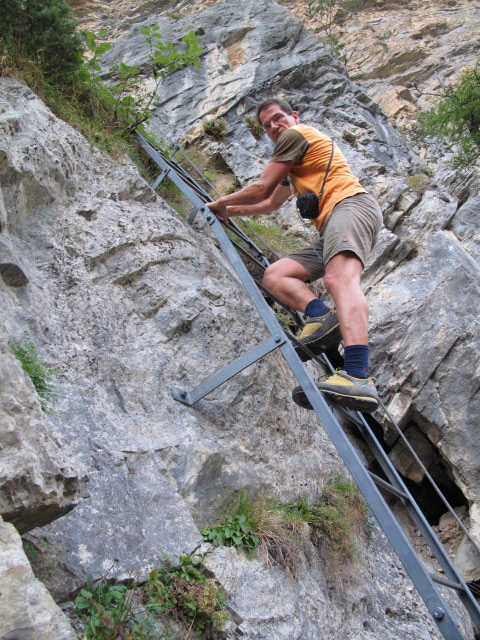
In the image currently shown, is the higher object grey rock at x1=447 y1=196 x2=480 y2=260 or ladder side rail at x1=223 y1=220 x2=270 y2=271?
ladder side rail at x1=223 y1=220 x2=270 y2=271

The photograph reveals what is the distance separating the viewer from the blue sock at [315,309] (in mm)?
3820

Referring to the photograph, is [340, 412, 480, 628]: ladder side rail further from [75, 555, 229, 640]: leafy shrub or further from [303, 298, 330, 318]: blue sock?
[75, 555, 229, 640]: leafy shrub

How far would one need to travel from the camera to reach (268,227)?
782cm

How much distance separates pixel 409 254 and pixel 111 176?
4277 millimetres

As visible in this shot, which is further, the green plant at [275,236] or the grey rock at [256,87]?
the grey rock at [256,87]

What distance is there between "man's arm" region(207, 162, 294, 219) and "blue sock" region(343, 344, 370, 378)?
1.60 meters

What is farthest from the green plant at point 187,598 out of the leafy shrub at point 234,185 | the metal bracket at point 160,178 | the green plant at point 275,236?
the leafy shrub at point 234,185

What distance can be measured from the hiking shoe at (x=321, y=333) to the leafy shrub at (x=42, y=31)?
427cm

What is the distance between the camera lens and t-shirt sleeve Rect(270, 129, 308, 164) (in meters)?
4.03

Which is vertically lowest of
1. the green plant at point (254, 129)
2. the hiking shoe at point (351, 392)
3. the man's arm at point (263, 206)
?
the hiking shoe at point (351, 392)

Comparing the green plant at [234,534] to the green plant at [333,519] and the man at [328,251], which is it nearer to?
the green plant at [333,519]

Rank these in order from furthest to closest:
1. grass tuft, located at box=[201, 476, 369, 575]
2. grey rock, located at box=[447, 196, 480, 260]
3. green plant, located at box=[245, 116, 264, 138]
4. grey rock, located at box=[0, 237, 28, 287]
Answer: green plant, located at box=[245, 116, 264, 138], grey rock, located at box=[447, 196, 480, 260], grey rock, located at box=[0, 237, 28, 287], grass tuft, located at box=[201, 476, 369, 575]

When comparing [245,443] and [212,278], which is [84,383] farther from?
[212,278]

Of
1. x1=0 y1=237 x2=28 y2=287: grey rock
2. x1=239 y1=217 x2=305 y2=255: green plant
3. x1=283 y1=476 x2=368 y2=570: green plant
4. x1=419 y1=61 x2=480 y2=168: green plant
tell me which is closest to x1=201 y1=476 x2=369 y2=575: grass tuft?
x1=283 y1=476 x2=368 y2=570: green plant
